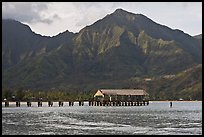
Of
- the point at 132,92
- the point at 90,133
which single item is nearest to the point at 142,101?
the point at 132,92

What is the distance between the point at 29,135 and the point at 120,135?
922 cm

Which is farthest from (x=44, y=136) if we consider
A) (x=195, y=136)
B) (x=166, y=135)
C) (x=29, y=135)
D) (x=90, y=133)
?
(x=195, y=136)

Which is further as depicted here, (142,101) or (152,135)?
(142,101)

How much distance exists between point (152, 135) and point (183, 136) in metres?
3.07

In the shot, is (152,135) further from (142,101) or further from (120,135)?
(142,101)

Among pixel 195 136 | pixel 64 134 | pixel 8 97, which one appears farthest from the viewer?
pixel 8 97

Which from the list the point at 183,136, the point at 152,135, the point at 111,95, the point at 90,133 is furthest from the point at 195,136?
the point at 111,95

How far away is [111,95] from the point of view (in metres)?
178

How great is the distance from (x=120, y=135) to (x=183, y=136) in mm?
6267

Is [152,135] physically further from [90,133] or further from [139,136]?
[90,133]

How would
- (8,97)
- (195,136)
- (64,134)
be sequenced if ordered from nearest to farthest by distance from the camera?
(195,136), (64,134), (8,97)

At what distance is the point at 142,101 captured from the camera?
18450 cm

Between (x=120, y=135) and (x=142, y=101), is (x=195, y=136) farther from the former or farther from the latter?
(x=142, y=101)

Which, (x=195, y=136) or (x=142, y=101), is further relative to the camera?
(x=142, y=101)
